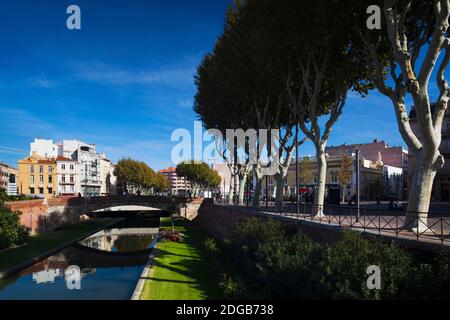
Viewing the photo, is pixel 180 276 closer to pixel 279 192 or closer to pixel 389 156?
pixel 279 192

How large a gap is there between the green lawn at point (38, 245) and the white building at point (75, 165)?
4276cm

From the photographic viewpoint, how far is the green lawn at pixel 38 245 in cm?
3133

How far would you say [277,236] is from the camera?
70.6 ft

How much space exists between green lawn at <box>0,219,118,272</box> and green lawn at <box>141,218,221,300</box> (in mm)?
11267

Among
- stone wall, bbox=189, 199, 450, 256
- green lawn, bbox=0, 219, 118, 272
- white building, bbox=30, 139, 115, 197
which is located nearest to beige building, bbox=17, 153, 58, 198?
white building, bbox=30, 139, 115, 197

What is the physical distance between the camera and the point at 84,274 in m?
30.9

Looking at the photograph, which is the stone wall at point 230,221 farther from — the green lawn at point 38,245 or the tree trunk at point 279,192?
the green lawn at point 38,245

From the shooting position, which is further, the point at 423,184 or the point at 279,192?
the point at 279,192

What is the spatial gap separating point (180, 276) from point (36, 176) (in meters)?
88.2

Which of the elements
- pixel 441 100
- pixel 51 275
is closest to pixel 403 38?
pixel 441 100

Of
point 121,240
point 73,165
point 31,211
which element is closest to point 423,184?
point 121,240

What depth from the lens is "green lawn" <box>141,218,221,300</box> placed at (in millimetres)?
20125

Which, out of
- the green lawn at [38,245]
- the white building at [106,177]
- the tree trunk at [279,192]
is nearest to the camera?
the green lawn at [38,245]

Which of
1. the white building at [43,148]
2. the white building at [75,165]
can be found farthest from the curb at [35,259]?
the white building at [43,148]
